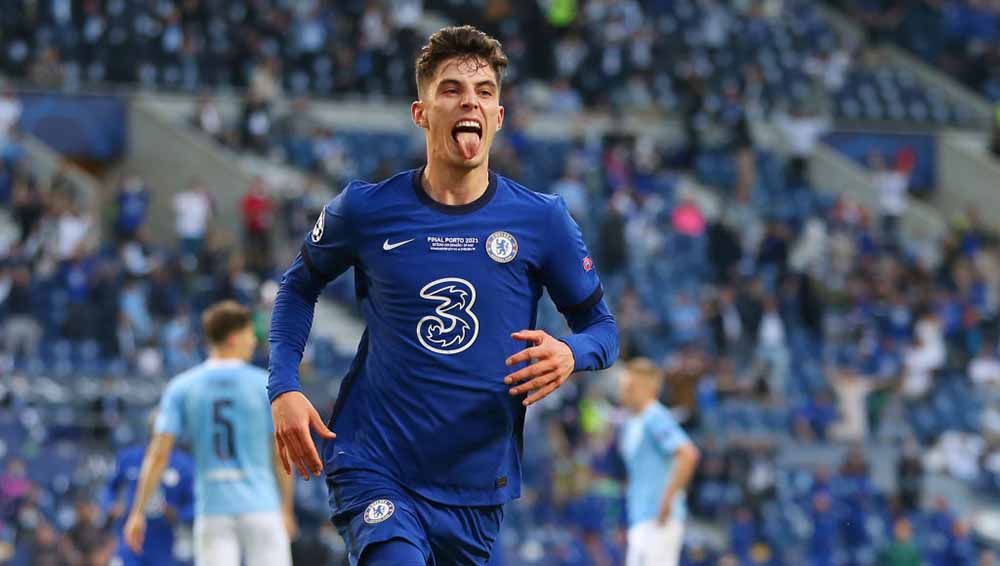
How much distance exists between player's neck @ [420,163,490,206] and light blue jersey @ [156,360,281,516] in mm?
3910

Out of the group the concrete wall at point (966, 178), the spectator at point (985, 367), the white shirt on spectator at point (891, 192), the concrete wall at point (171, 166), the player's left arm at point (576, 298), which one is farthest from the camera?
the concrete wall at point (966, 178)

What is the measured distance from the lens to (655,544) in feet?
36.6

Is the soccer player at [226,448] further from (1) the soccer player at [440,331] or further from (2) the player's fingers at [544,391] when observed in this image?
(2) the player's fingers at [544,391]

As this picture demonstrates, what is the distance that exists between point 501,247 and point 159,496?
19.6 ft

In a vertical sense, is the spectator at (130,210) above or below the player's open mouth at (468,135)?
below

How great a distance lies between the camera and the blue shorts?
531cm

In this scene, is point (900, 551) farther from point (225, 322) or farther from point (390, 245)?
point (390, 245)

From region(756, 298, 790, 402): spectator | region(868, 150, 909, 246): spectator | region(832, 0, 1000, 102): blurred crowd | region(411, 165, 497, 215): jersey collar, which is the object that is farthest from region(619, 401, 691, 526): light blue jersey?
region(832, 0, 1000, 102): blurred crowd

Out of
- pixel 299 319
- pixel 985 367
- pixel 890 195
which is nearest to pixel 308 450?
pixel 299 319

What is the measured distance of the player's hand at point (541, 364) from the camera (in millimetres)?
5199

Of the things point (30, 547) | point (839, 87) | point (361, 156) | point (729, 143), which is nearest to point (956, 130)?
point (839, 87)

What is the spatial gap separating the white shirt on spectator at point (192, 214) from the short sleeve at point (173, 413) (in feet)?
41.0

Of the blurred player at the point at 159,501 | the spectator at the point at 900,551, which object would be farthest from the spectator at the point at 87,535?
the spectator at the point at 900,551

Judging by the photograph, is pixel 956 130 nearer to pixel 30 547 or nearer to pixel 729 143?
pixel 729 143
